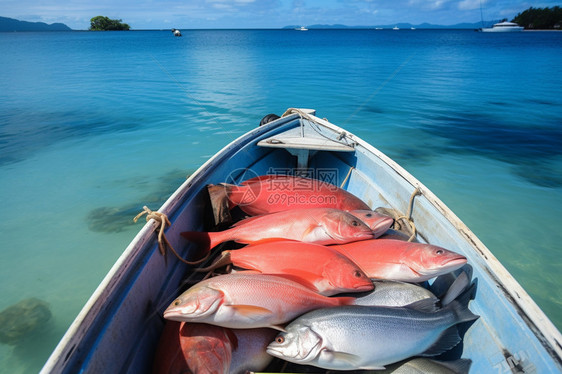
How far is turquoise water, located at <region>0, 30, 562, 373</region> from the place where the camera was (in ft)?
14.8

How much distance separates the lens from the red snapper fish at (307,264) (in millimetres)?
1754

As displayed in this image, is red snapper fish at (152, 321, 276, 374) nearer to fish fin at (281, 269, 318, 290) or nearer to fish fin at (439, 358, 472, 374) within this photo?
fish fin at (281, 269, 318, 290)

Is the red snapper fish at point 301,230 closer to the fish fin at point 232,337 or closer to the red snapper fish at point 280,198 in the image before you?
the red snapper fish at point 280,198

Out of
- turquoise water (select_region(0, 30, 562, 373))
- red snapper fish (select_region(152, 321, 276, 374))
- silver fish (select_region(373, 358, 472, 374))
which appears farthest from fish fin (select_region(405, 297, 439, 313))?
turquoise water (select_region(0, 30, 562, 373))

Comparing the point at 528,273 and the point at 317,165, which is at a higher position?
the point at 317,165

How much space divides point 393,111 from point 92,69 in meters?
24.6

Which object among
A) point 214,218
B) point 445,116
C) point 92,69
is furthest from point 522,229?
point 92,69

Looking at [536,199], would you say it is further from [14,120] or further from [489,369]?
[14,120]

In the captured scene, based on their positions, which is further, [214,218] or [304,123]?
[304,123]

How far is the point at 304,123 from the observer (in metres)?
5.22

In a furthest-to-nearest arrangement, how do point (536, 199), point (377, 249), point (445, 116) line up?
point (445, 116) < point (536, 199) < point (377, 249)

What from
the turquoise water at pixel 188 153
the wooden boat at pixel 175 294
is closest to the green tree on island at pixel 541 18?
the turquoise water at pixel 188 153

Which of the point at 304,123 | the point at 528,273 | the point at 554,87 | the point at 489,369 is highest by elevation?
the point at 554,87

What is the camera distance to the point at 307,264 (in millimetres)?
1845
